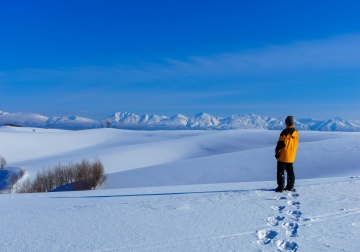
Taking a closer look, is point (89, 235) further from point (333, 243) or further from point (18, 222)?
point (333, 243)

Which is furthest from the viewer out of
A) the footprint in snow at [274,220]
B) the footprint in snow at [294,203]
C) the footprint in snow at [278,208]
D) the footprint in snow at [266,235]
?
the footprint in snow at [294,203]

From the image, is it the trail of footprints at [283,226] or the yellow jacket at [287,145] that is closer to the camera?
the trail of footprints at [283,226]

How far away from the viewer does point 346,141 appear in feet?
105

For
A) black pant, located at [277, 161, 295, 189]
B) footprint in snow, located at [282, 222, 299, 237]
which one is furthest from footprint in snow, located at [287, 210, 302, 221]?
black pant, located at [277, 161, 295, 189]

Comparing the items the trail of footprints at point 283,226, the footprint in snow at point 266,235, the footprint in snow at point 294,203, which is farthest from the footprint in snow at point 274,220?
the footprint in snow at point 294,203

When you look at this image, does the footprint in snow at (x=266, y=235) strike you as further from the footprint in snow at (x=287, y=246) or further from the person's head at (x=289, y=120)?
the person's head at (x=289, y=120)

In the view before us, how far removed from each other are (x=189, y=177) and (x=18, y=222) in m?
17.6

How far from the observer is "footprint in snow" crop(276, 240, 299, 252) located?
4.28 m

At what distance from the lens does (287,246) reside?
4.38 meters

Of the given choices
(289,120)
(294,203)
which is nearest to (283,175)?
(289,120)

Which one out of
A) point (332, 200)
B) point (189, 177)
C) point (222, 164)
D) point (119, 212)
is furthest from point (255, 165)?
point (119, 212)

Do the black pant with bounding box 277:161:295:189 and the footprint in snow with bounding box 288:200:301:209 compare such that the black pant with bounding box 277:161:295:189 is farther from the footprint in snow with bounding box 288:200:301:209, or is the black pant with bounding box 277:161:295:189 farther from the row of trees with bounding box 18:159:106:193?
the row of trees with bounding box 18:159:106:193

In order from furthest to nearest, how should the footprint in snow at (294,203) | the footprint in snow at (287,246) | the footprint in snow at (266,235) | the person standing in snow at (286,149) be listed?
the person standing in snow at (286,149) → the footprint in snow at (294,203) → the footprint in snow at (266,235) → the footprint in snow at (287,246)

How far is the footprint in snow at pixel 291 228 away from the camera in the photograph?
4.84 m
